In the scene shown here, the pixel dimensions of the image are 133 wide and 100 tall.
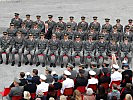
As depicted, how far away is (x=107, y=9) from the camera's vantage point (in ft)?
105

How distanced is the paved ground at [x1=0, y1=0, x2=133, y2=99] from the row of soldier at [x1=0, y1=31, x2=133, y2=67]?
25.0ft

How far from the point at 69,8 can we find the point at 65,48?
1342 centimetres

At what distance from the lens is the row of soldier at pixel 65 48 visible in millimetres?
19156

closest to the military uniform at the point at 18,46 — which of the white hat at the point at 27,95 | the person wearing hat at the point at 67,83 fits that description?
the person wearing hat at the point at 67,83

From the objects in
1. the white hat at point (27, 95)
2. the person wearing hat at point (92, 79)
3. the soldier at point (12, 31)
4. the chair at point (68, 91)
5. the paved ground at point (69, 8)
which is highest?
the paved ground at point (69, 8)

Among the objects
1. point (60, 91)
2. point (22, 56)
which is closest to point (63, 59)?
point (22, 56)

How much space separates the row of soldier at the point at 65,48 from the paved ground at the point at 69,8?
7629mm

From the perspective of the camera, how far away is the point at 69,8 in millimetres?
→ 32281

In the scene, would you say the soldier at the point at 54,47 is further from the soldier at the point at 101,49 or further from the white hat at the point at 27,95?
the white hat at the point at 27,95

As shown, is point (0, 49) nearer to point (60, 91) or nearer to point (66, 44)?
point (66, 44)

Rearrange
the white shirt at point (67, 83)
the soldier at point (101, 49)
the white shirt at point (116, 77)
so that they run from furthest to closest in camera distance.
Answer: the soldier at point (101, 49)
the white shirt at point (116, 77)
the white shirt at point (67, 83)

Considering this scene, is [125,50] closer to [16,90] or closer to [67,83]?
[67,83]

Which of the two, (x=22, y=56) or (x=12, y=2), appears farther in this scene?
(x=12, y=2)

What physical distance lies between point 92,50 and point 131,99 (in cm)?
726
